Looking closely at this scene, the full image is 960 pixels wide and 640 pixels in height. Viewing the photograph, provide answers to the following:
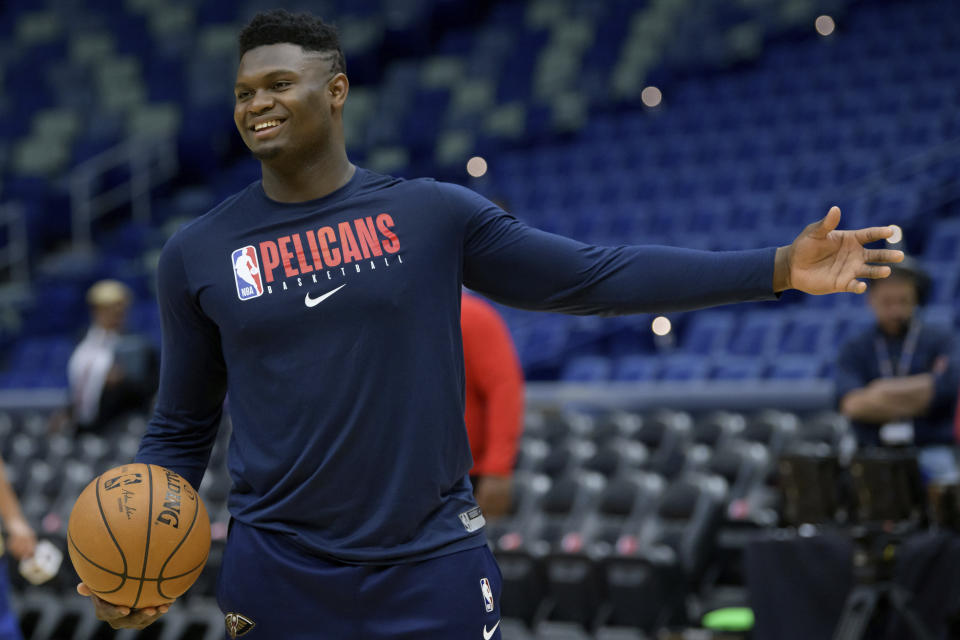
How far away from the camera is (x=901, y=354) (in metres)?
4.86

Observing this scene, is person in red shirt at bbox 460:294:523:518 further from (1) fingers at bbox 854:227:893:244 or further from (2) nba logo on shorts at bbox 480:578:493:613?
(1) fingers at bbox 854:227:893:244

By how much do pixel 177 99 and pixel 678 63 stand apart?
21.2ft

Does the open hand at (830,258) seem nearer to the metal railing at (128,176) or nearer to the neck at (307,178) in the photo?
the neck at (307,178)

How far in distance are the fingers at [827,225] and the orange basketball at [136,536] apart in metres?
1.16

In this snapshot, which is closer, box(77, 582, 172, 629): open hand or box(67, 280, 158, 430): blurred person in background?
box(77, 582, 172, 629): open hand

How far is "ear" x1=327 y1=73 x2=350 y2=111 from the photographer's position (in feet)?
6.81

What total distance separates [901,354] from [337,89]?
341cm

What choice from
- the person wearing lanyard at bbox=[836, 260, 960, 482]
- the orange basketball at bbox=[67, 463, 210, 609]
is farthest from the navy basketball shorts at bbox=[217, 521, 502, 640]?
the person wearing lanyard at bbox=[836, 260, 960, 482]

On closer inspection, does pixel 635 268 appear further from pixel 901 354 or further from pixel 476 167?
pixel 476 167

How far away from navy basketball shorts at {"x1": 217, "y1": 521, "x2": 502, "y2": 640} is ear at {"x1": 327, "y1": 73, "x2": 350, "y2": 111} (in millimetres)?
737

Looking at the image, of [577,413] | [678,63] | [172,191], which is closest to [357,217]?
[577,413]

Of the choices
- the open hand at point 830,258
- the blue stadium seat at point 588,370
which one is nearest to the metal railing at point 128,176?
the blue stadium seat at point 588,370

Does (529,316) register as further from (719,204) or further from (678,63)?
(678,63)

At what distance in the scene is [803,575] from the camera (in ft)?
15.0
